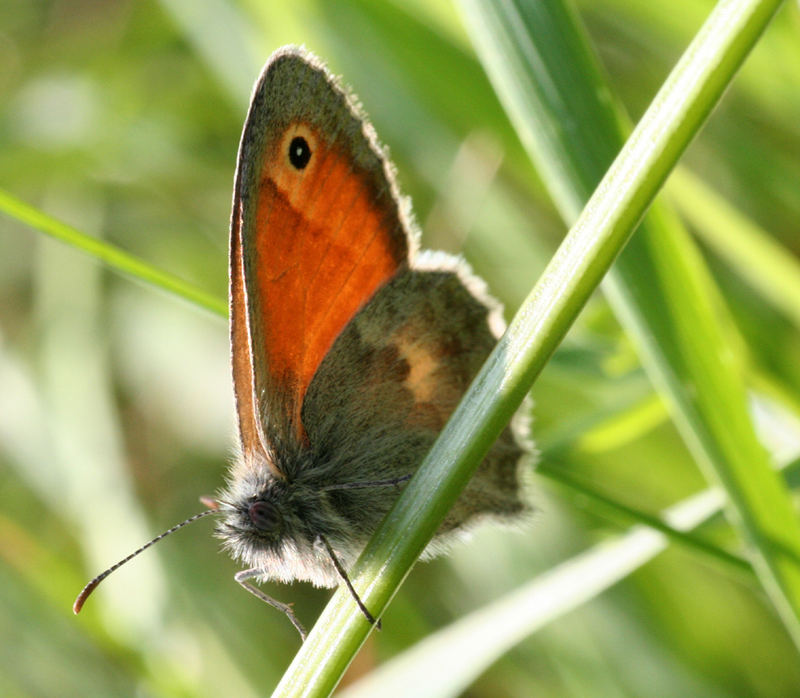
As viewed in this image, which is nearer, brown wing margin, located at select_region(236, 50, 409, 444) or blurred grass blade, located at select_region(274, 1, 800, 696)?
blurred grass blade, located at select_region(274, 1, 800, 696)

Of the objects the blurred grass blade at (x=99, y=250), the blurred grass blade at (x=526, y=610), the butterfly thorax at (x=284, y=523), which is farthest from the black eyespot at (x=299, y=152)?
the blurred grass blade at (x=526, y=610)

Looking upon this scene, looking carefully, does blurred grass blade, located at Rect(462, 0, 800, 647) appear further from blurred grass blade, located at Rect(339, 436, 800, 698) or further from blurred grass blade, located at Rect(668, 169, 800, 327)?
blurred grass blade, located at Rect(668, 169, 800, 327)

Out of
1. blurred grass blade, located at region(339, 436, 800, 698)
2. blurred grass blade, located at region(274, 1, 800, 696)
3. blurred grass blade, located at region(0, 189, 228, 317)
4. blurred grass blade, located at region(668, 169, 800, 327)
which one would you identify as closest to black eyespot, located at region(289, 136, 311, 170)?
blurred grass blade, located at region(0, 189, 228, 317)

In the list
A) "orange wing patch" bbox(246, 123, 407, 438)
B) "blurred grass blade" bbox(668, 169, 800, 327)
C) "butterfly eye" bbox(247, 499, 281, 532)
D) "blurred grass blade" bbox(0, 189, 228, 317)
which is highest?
"blurred grass blade" bbox(668, 169, 800, 327)

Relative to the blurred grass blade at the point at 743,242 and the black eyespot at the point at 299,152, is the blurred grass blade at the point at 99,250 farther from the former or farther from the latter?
the blurred grass blade at the point at 743,242

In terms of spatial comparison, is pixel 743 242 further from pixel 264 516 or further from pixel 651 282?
pixel 264 516

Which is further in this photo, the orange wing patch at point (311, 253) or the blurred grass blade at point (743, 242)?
the blurred grass blade at point (743, 242)

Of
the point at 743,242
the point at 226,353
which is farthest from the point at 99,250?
the point at 226,353

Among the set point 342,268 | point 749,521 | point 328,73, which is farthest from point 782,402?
point 328,73
